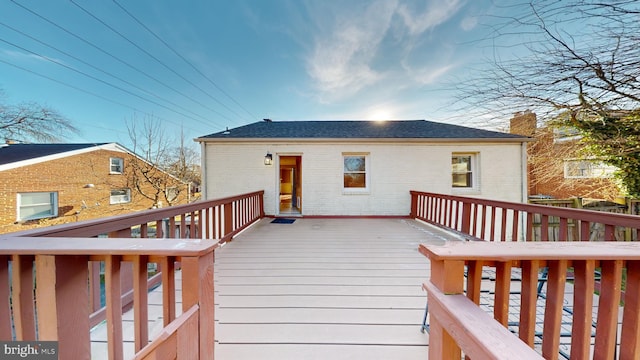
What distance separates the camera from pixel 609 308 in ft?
3.25

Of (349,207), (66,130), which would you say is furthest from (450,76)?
(66,130)

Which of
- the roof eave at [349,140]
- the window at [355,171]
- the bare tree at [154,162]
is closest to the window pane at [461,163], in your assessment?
the roof eave at [349,140]

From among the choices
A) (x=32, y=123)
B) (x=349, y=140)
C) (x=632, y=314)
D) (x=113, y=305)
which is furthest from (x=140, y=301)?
(x=32, y=123)

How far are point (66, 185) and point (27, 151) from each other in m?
3.36

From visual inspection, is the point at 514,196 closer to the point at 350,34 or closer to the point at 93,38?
the point at 350,34

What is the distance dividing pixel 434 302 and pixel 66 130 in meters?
16.2

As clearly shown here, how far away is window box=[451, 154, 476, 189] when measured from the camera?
6926 millimetres

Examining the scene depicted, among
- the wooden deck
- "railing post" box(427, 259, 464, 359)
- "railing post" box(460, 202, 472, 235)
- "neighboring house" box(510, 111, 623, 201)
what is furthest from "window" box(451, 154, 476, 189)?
"railing post" box(427, 259, 464, 359)

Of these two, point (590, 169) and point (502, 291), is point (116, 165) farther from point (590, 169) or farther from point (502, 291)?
point (590, 169)

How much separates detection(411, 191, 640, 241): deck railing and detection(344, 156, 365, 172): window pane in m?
1.69

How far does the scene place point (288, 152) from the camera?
686 cm

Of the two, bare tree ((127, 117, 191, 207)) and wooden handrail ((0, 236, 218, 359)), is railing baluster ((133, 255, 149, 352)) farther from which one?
bare tree ((127, 117, 191, 207))

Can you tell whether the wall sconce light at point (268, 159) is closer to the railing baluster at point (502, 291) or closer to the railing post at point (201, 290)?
the railing post at point (201, 290)

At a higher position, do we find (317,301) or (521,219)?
(521,219)
